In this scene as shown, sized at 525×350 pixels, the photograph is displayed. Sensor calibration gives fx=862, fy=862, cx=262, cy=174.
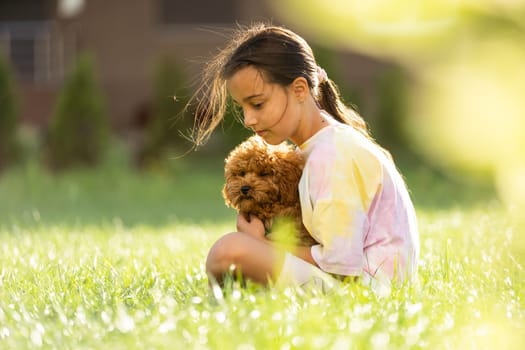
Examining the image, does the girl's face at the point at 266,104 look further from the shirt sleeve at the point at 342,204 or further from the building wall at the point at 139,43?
the building wall at the point at 139,43

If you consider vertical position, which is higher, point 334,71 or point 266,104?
point 266,104

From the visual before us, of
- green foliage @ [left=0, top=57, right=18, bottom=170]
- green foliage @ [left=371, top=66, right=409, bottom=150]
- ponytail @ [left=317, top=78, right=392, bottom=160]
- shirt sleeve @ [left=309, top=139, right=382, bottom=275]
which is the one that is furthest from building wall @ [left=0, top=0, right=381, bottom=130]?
shirt sleeve @ [left=309, top=139, right=382, bottom=275]

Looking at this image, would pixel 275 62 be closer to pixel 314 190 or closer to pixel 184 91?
pixel 314 190

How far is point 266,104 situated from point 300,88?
177 mm

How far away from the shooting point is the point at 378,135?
16.7 metres

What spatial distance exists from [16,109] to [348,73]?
6.65 meters

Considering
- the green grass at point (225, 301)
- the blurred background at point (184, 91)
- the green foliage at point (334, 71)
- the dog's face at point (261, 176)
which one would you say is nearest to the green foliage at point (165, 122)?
the blurred background at point (184, 91)

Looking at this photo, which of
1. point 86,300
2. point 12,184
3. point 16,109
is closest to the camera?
point 86,300

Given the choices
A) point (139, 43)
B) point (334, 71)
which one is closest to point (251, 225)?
point (334, 71)

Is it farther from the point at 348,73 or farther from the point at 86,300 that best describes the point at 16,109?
the point at 86,300

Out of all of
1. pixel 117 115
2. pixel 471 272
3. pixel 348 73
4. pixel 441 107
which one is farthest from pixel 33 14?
pixel 471 272

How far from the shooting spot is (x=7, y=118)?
50.3 feet

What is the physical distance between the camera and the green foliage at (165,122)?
52.2 ft

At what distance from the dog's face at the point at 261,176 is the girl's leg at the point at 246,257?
0.22 m
